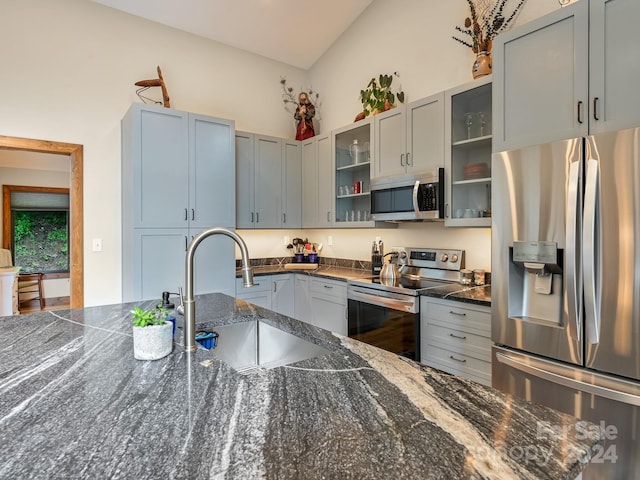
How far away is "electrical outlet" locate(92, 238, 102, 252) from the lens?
10.7 feet

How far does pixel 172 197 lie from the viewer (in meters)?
3.19

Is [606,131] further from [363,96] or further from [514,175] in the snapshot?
[363,96]

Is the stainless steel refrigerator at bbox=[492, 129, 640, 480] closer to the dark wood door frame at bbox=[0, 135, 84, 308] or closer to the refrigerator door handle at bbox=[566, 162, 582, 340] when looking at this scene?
the refrigerator door handle at bbox=[566, 162, 582, 340]

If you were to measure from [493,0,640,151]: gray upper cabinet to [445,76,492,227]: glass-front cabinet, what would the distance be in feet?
1.76

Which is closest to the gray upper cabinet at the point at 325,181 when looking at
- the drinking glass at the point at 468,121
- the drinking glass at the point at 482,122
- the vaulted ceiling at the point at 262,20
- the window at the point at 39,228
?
the vaulted ceiling at the point at 262,20

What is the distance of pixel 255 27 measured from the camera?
12.5 feet

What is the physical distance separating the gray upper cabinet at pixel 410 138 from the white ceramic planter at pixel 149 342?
7.67ft

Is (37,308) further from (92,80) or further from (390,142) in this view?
(390,142)

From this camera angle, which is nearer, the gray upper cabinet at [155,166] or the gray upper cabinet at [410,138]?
the gray upper cabinet at [410,138]

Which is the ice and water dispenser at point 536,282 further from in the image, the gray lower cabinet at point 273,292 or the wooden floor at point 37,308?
the wooden floor at point 37,308

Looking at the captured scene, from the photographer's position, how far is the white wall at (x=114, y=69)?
3.00 m

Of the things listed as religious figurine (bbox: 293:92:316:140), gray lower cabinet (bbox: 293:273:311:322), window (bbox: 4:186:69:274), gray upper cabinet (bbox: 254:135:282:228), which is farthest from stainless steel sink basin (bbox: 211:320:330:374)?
window (bbox: 4:186:69:274)

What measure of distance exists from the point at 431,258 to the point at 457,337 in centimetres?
97

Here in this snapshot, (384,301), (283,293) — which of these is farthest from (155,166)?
(384,301)
